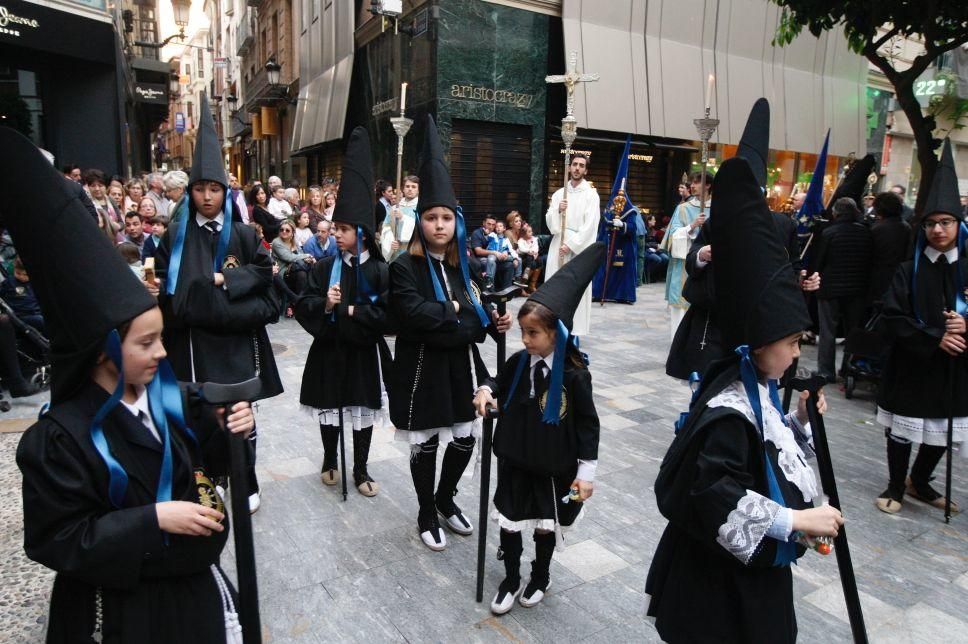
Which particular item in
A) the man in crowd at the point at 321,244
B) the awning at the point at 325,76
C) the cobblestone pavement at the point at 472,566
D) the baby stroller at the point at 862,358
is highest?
the awning at the point at 325,76

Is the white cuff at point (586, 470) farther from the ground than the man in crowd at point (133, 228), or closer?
closer

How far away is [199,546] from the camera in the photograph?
1.98 metres

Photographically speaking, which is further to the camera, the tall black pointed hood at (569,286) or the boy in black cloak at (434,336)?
the boy in black cloak at (434,336)

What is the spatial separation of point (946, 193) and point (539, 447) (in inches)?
137

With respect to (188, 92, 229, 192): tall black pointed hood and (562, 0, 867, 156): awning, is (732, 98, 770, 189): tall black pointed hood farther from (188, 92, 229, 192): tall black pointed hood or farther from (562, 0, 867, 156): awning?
(562, 0, 867, 156): awning

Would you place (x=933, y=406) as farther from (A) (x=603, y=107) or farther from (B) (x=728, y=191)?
(A) (x=603, y=107)

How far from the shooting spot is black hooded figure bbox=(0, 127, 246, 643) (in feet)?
5.78

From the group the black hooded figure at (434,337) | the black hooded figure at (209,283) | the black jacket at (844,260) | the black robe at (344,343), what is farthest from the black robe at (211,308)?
the black jacket at (844,260)

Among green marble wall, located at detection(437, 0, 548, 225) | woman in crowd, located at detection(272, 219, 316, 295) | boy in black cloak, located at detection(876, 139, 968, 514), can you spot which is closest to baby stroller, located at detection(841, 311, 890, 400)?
boy in black cloak, located at detection(876, 139, 968, 514)

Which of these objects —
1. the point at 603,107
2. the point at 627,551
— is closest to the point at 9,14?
the point at 603,107

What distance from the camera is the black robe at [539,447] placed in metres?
3.07

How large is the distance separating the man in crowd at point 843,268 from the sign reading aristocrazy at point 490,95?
872 cm

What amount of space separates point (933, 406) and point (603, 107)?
12506mm

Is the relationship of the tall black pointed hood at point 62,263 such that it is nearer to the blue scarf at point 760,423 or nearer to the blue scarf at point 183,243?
the blue scarf at point 760,423
